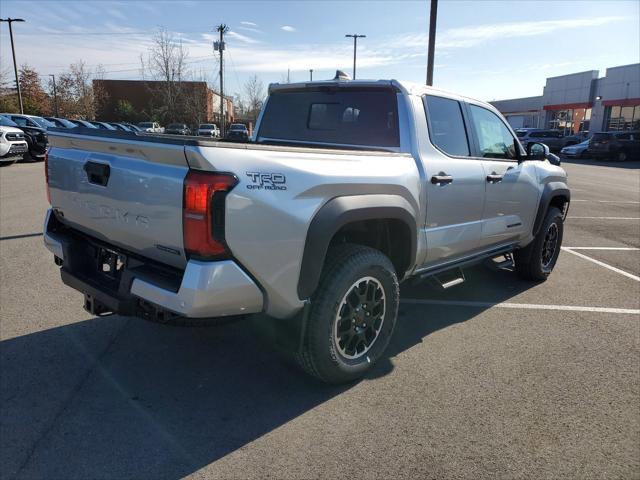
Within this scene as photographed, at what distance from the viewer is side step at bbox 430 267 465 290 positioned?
4.19 meters

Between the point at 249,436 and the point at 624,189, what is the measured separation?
1777 centimetres

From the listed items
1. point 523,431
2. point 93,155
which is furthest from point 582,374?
point 93,155

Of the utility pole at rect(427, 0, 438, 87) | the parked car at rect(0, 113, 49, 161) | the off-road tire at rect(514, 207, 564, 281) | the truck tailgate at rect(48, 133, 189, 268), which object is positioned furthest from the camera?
the parked car at rect(0, 113, 49, 161)

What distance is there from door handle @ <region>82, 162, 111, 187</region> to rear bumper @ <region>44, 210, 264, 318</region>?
1.67 ft

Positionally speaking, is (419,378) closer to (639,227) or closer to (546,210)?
(546,210)

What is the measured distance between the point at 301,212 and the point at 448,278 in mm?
2005

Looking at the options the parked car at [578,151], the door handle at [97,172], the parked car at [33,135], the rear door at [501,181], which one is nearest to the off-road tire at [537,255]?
the rear door at [501,181]

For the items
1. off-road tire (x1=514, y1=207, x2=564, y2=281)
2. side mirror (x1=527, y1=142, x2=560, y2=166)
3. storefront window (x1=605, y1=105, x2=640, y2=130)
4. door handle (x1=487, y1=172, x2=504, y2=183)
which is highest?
storefront window (x1=605, y1=105, x2=640, y2=130)

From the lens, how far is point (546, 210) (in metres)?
5.65

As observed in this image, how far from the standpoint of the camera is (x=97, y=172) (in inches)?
116

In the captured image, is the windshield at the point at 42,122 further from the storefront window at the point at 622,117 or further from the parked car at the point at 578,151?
the storefront window at the point at 622,117

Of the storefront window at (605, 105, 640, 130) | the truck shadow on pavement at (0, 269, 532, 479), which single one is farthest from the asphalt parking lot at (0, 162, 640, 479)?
the storefront window at (605, 105, 640, 130)

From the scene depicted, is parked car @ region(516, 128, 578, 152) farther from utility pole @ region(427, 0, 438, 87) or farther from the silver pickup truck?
the silver pickup truck

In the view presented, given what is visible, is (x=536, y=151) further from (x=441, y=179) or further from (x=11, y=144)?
(x=11, y=144)
